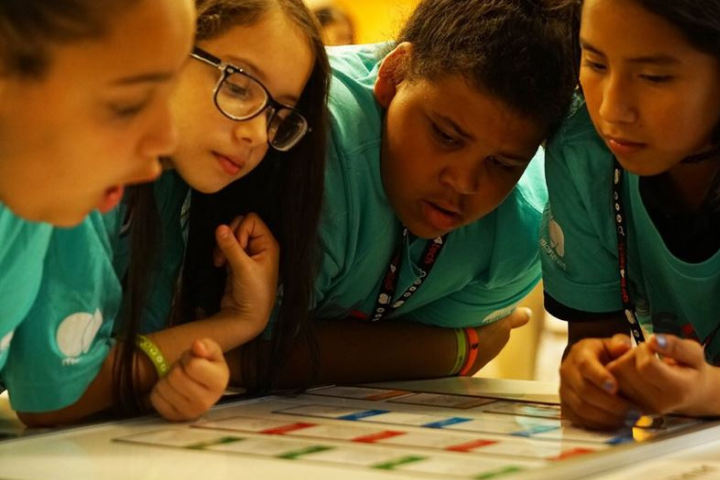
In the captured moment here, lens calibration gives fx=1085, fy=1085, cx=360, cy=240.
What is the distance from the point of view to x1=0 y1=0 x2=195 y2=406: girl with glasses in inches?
30.8

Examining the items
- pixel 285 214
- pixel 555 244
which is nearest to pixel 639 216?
pixel 555 244

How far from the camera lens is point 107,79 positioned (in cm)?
82

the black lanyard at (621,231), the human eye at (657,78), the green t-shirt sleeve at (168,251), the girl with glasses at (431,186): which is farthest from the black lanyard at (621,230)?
the green t-shirt sleeve at (168,251)

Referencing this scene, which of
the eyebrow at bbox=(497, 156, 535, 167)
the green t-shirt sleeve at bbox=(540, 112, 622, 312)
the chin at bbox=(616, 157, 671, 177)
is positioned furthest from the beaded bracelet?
the chin at bbox=(616, 157, 671, 177)

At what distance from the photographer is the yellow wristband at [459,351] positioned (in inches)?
67.1

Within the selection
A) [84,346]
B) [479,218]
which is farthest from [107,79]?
[479,218]

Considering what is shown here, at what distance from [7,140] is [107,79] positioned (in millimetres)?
90

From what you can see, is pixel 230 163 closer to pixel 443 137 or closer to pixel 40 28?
pixel 443 137

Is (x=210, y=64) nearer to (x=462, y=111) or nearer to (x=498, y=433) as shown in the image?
(x=462, y=111)

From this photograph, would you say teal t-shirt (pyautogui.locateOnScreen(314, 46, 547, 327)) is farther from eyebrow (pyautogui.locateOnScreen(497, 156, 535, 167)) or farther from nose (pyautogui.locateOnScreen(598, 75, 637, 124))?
nose (pyautogui.locateOnScreen(598, 75, 637, 124))

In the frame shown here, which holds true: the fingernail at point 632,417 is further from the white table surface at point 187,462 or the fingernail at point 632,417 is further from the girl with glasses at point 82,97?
the girl with glasses at point 82,97

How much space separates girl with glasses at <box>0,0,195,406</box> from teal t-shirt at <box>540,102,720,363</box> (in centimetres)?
73

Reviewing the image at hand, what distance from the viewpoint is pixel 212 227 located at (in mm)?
1443

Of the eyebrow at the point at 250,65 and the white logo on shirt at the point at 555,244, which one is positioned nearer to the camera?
the eyebrow at the point at 250,65
